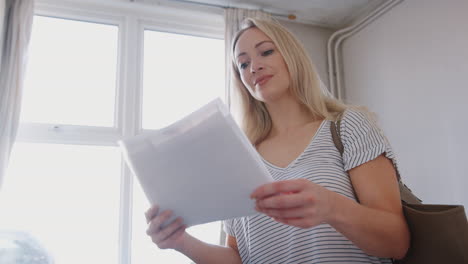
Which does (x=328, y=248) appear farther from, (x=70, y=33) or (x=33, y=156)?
(x=70, y=33)

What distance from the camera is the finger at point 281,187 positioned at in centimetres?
68

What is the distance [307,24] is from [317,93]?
2075 mm

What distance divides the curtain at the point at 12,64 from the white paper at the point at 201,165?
1598 mm

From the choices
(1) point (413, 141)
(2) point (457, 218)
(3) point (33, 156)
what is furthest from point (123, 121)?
(2) point (457, 218)

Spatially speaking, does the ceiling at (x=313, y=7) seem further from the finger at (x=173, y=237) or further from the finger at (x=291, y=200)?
the finger at (x=291, y=200)

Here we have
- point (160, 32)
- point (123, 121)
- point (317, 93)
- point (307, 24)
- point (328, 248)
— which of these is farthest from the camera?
point (307, 24)

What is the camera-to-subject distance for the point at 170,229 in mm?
876

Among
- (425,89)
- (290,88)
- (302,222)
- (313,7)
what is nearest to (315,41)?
(313,7)

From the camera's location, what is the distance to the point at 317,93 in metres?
1.14

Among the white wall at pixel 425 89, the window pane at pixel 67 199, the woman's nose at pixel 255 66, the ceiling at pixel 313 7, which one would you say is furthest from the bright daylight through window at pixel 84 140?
the woman's nose at pixel 255 66

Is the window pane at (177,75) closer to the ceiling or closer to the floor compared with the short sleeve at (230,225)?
closer to the ceiling

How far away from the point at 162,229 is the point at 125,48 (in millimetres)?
1990

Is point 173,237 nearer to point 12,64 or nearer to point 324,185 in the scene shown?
point 324,185

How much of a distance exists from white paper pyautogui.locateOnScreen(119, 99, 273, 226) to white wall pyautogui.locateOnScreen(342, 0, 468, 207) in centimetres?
174
